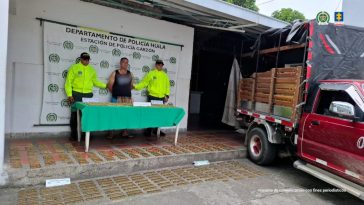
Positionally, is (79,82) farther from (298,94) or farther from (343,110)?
(343,110)

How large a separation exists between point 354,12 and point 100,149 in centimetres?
1055

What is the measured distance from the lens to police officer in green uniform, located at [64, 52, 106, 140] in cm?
574

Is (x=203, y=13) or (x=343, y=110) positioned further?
(x=203, y=13)

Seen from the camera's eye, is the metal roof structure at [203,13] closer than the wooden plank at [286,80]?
No

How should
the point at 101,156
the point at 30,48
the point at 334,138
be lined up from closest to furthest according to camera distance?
the point at 334,138
the point at 101,156
the point at 30,48

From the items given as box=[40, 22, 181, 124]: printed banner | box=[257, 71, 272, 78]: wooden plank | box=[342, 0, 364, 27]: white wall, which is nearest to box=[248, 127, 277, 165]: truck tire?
box=[257, 71, 272, 78]: wooden plank

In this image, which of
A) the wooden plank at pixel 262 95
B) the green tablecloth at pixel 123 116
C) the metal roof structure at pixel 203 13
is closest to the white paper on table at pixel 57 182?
the green tablecloth at pixel 123 116

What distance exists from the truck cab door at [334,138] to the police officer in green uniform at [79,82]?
4.33 meters

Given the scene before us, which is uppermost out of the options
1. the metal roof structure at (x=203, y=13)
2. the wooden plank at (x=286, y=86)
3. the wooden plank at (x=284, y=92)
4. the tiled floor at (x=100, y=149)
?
the metal roof structure at (x=203, y=13)

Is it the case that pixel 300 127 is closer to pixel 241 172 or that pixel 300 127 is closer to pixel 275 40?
pixel 241 172

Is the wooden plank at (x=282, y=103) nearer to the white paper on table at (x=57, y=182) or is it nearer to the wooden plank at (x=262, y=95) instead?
the wooden plank at (x=262, y=95)

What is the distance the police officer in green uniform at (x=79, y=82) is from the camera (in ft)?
18.8

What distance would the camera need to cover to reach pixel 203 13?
639cm

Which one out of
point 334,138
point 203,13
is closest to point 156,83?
point 203,13
